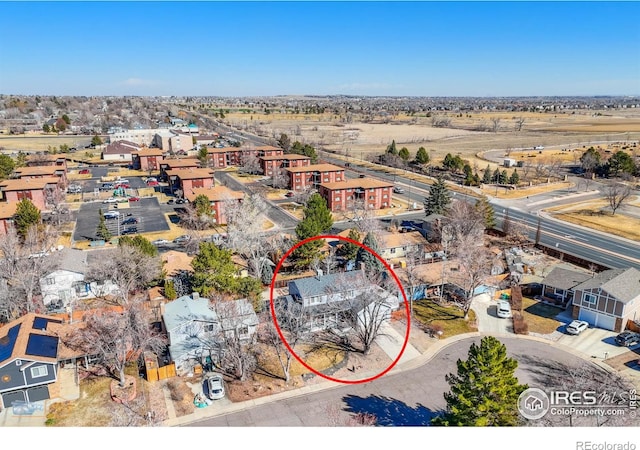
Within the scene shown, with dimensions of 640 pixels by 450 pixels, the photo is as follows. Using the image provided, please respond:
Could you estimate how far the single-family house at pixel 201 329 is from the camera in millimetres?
23078

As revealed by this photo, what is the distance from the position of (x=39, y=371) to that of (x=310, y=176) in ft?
156

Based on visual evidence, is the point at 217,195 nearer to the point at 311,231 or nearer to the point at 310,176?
the point at 311,231

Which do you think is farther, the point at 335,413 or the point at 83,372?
the point at 83,372

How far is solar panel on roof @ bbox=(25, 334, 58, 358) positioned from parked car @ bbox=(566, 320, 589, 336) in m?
28.4

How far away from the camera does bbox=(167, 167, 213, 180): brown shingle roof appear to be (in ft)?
193

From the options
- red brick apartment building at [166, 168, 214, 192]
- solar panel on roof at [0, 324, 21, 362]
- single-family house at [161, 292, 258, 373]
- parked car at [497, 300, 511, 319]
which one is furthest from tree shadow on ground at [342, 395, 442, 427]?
red brick apartment building at [166, 168, 214, 192]

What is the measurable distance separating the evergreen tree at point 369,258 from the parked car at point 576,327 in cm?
1249

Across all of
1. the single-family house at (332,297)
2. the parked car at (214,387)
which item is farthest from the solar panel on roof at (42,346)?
the single-family house at (332,297)

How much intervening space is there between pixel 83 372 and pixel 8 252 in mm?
13286

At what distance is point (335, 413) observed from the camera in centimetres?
1997

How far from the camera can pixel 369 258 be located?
33.5m

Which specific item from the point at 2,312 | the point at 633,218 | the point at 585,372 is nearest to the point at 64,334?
the point at 2,312

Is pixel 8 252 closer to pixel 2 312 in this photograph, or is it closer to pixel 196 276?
pixel 2 312

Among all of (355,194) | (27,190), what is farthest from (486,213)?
(27,190)
